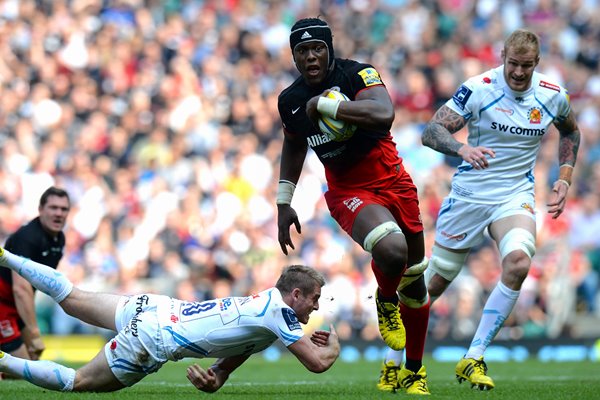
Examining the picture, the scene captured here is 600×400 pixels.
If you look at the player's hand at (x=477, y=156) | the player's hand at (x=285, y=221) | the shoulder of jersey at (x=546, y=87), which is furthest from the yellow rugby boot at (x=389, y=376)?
the shoulder of jersey at (x=546, y=87)

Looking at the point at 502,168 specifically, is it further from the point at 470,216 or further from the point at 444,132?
the point at 444,132

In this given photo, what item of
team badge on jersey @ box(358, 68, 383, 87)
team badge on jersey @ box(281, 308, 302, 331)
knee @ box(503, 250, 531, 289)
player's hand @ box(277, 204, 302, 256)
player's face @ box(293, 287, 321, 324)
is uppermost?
team badge on jersey @ box(358, 68, 383, 87)

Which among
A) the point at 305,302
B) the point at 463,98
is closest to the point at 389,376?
the point at 305,302

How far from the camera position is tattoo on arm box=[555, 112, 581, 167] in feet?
35.2

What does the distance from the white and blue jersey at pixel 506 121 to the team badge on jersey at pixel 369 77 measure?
3.57ft

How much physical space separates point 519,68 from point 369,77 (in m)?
1.44

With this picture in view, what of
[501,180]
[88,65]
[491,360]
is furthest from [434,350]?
[88,65]

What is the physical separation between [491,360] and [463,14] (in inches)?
412

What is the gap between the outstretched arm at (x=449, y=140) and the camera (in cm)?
930

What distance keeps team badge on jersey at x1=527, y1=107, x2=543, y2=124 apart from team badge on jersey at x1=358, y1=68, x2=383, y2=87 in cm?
163

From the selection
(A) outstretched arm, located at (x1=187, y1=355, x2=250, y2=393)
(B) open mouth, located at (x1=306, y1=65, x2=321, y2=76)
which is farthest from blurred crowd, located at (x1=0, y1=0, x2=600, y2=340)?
(B) open mouth, located at (x1=306, y1=65, x2=321, y2=76)

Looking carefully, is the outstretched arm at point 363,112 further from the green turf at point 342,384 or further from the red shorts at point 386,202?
the green turf at point 342,384

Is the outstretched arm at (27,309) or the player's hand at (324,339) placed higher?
the outstretched arm at (27,309)

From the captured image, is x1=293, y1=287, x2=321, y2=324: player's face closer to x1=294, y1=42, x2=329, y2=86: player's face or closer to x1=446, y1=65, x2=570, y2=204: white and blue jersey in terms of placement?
x1=294, y1=42, x2=329, y2=86: player's face
